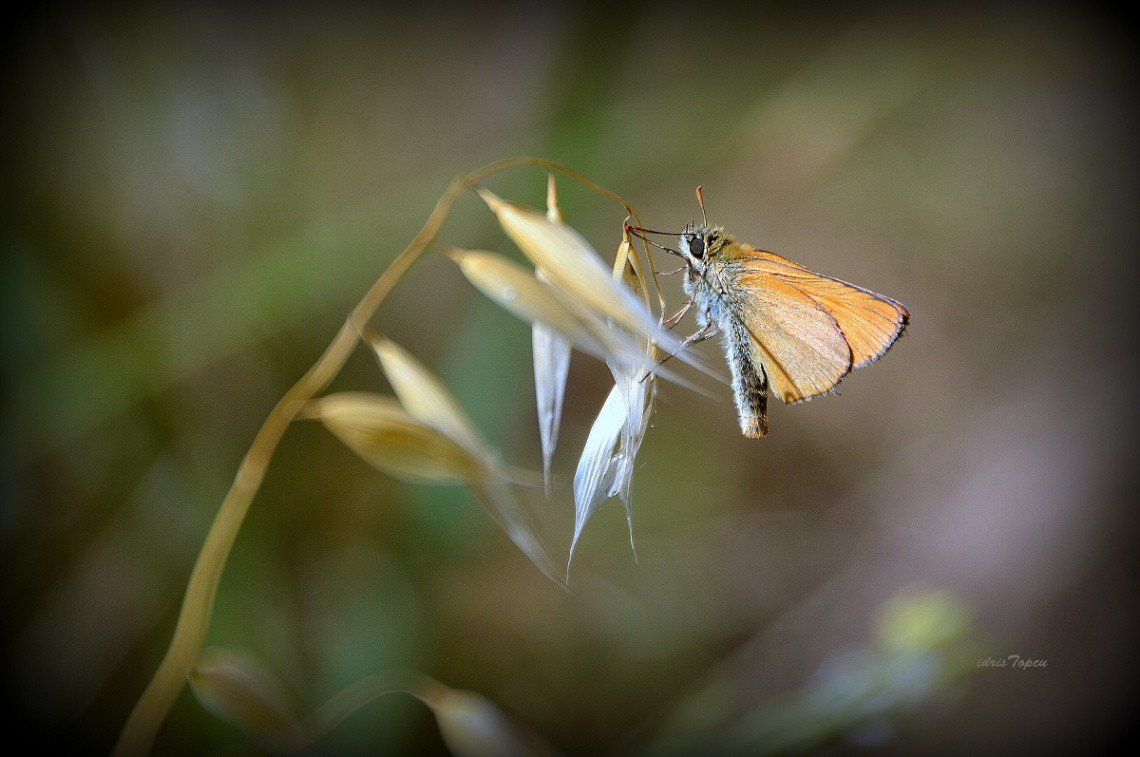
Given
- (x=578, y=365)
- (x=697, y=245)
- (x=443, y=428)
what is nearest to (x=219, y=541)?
(x=443, y=428)

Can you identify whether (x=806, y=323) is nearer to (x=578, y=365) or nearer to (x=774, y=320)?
(x=774, y=320)

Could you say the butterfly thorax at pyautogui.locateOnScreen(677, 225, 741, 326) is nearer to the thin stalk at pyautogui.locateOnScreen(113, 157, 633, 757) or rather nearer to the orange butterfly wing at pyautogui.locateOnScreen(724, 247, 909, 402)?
the orange butterfly wing at pyautogui.locateOnScreen(724, 247, 909, 402)

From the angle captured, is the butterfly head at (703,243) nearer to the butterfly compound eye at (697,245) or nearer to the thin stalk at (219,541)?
the butterfly compound eye at (697,245)

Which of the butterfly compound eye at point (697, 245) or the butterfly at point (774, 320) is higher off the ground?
the butterfly compound eye at point (697, 245)

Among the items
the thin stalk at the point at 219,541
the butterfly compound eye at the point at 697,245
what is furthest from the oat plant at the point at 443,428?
the butterfly compound eye at the point at 697,245

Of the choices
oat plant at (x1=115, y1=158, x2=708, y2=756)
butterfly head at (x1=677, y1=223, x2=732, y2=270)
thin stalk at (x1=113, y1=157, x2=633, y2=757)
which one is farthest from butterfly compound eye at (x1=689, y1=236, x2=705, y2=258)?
thin stalk at (x1=113, y1=157, x2=633, y2=757)

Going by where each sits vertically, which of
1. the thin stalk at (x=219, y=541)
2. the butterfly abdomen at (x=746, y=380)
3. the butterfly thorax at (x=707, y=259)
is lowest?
the thin stalk at (x=219, y=541)
